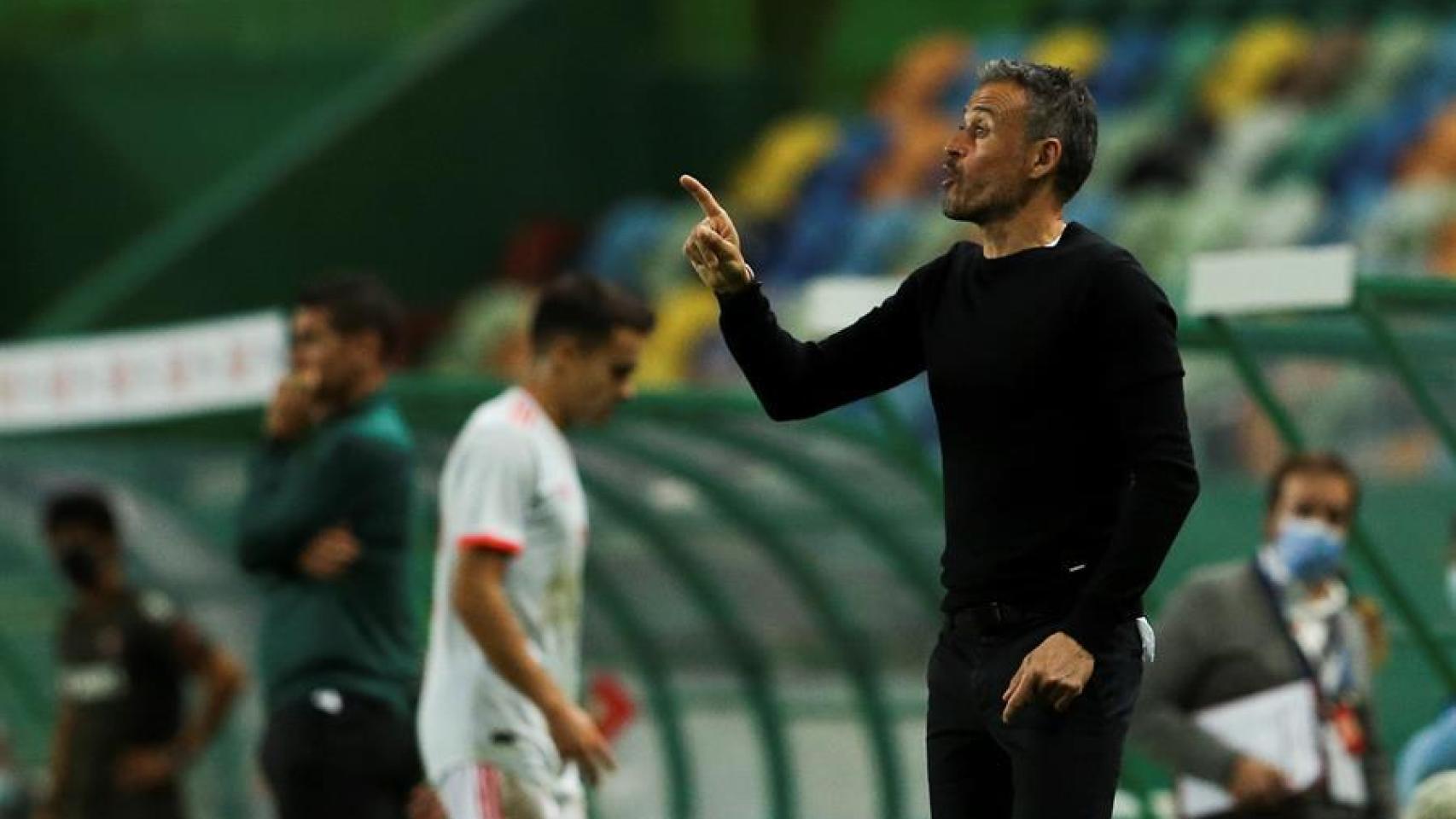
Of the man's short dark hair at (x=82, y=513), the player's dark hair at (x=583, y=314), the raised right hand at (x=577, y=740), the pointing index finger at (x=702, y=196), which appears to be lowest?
the raised right hand at (x=577, y=740)

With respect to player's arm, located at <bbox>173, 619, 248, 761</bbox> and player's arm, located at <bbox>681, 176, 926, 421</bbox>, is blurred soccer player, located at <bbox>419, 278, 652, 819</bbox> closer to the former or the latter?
player's arm, located at <bbox>681, 176, 926, 421</bbox>

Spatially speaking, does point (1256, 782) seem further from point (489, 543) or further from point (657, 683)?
point (657, 683)

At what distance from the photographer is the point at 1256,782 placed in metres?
7.84

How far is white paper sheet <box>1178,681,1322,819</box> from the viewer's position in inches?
311

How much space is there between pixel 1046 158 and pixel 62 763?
22.8ft

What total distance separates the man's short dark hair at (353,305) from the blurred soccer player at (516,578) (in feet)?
2.54

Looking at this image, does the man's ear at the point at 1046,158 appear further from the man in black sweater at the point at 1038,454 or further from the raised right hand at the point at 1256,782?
the raised right hand at the point at 1256,782

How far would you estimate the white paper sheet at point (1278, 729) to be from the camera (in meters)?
7.89

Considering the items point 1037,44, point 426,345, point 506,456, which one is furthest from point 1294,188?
point 506,456

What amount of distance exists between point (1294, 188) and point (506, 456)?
11.5 m

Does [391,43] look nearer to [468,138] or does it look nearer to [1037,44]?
[468,138]

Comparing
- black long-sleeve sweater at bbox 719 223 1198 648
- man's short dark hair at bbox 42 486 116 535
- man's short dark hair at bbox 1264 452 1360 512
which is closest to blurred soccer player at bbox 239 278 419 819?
man's short dark hair at bbox 1264 452 1360 512

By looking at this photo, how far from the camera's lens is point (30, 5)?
23.0 m

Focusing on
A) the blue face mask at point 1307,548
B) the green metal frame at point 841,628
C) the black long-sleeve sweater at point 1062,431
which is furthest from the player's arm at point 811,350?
the green metal frame at point 841,628
